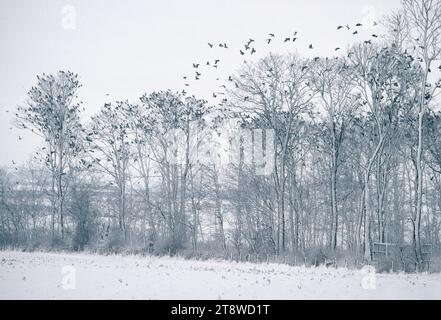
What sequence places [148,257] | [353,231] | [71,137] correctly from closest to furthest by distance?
[148,257] → [71,137] → [353,231]

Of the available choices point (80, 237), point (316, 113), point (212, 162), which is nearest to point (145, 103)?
point (212, 162)

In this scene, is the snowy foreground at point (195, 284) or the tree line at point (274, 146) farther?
the tree line at point (274, 146)

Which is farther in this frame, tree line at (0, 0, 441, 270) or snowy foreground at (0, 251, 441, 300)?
tree line at (0, 0, 441, 270)

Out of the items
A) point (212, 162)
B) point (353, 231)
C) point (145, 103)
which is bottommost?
point (353, 231)

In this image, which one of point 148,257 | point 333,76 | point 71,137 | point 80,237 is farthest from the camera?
point 71,137

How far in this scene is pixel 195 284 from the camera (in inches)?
463

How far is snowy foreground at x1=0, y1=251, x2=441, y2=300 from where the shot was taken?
10.2 m

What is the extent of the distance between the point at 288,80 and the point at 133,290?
57.1 ft

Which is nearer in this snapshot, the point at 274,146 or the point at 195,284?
the point at 195,284

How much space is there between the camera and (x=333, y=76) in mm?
23719

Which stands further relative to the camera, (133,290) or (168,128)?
(168,128)

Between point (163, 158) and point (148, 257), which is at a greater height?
point (163, 158)

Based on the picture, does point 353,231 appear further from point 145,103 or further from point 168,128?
point 145,103

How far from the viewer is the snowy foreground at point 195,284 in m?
10.2
